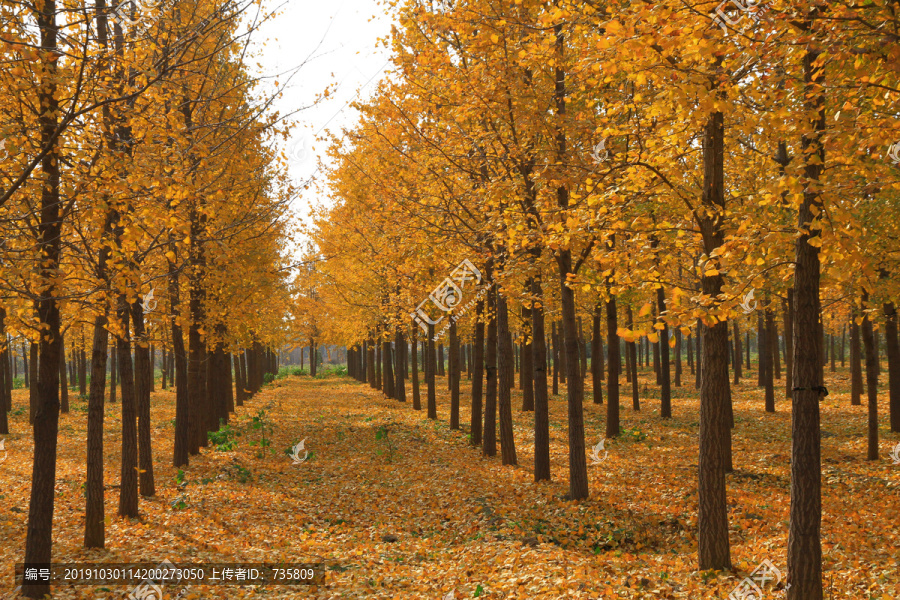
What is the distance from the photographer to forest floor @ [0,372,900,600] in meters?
6.11

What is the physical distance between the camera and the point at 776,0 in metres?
4.01

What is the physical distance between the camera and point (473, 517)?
8.91 metres

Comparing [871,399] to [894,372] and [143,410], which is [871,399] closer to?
[894,372]

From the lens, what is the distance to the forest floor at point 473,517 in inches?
241

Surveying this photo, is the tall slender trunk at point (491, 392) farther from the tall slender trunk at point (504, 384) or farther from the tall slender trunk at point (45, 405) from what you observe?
the tall slender trunk at point (45, 405)


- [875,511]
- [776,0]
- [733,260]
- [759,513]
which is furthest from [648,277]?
[875,511]

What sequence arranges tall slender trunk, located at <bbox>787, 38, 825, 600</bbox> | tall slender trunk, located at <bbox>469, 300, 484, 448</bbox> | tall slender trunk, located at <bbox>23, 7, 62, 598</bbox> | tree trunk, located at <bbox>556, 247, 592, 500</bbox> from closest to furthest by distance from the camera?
1. tall slender trunk, located at <bbox>787, 38, 825, 600</bbox>
2. tall slender trunk, located at <bbox>23, 7, 62, 598</bbox>
3. tree trunk, located at <bbox>556, 247, 592, 500</bbox>
4. tall slender trunk, located at <bbox>469, 300, 484, 448</bbox>

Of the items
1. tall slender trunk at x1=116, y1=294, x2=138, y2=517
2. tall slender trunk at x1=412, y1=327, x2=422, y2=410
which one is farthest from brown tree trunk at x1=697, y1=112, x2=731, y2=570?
tall slender trunk at x1=412, y1=327, x2=422, y2=410

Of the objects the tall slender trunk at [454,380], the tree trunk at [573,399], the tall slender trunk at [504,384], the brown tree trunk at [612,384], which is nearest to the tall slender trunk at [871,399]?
the brown tree trunk at [612,384]

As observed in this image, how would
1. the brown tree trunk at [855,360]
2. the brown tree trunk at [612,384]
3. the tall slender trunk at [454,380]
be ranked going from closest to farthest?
1. the brown tree trunk at [612,384]
2. the tall slender trunk at [454,380]
3. the brown tree trunk at [855,360]

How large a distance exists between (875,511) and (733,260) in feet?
21.6

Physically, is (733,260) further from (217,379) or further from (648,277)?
(217,379)

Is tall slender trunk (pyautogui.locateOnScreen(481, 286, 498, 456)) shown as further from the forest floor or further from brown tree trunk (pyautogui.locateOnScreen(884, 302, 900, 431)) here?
brown tree trunk (pyautogui.locateOnScreen(884, 302, 900, 431))

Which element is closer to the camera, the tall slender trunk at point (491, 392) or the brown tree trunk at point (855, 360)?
the tall slender trunk at point (491, 392)
